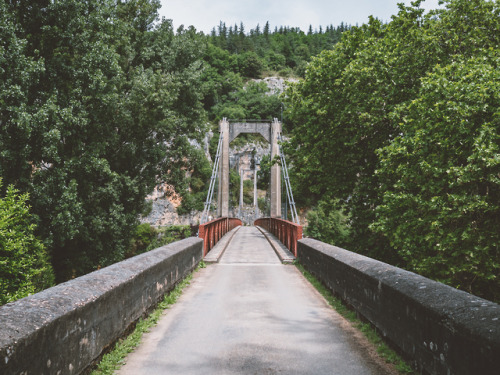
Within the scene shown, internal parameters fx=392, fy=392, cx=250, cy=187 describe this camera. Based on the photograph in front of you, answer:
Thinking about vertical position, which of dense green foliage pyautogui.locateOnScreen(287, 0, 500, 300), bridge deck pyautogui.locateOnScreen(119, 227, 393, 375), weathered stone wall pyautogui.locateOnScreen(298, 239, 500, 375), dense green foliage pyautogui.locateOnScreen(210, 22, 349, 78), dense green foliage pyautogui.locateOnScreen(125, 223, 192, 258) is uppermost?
dense green foliage pyautogui.locateOnScreen(210, 22, 349, 78)

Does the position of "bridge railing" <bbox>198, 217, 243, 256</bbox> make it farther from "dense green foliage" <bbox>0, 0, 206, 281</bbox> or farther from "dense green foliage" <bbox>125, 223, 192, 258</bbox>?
"dense green foliage" <bbox>125, 223, 192, 258</bbox>

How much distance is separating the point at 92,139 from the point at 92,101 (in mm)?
1456

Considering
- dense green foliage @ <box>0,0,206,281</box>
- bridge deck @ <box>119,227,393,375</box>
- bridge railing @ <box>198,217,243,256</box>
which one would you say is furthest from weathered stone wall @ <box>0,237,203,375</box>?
dense green foliage @ <box>0,0,206,281</box>

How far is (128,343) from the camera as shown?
13.1 feet

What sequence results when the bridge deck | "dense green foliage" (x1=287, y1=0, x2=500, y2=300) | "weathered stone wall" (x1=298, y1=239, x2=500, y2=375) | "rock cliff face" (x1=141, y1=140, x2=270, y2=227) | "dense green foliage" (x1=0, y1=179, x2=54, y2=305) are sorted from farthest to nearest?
1. "rock cliff face" (x1=141, y1=140, x2=270, y2=227)
2. "dense green foliage" (x1=0, y1=179, x2=54, y2=305)
3. "dense green foliage" (x1=287, y1=0, x2=500, y2=300)
4. the bridge deck
5. "weathered stone wall" (x1=298, y1=239, x2=500, y2=375)

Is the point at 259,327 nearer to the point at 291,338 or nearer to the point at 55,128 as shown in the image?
the point at 291,338

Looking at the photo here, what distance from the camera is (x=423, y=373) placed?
10.2ft

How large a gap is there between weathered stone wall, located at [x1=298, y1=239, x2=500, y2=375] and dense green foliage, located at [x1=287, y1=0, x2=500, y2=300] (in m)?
5.46

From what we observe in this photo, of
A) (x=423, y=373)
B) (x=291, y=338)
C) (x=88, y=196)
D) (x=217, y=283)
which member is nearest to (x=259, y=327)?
(x=291, y=338)

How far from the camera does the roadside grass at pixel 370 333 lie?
340 cm

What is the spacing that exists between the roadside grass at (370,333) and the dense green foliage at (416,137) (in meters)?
4.19

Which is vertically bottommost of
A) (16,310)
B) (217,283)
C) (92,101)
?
(217,283)

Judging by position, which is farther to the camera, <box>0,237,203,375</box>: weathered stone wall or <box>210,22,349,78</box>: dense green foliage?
<box>210,22,349,78</box>: dense green foliage

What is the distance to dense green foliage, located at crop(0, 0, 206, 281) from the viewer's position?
12133 mm
